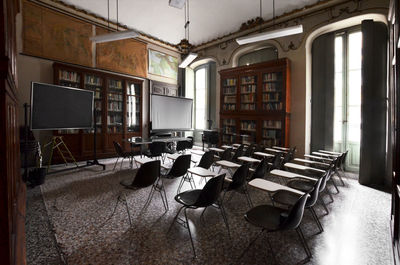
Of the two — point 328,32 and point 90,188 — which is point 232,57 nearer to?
point 328,32

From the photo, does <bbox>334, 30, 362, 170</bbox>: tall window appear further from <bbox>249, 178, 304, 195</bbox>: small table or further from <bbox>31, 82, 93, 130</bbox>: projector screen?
<bbox>31, 82, 93, 130</bbox>: projector screen

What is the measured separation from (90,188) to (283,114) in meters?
5.17

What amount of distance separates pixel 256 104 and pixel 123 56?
190 inches

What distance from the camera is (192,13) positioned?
6090mm

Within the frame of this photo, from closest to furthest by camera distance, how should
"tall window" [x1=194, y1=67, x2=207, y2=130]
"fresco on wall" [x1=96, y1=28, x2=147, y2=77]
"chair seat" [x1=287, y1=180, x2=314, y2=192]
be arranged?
"chair seat" [x1=287, y1=180, x2=314, y2=192], "fresco on wall" [x1=96, y1=28, x2=147, y2=77], "tall window" [x1=194, y1=67, x2=207, y2=130]

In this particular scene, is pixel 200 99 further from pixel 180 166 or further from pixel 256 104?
pixel 180 166

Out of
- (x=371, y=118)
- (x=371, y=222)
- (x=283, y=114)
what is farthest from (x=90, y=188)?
(x=371, y=118)

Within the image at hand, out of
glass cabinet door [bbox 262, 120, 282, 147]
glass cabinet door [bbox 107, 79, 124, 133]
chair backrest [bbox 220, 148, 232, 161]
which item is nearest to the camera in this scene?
chair backrest [bbox 220, 148, 232, 161]

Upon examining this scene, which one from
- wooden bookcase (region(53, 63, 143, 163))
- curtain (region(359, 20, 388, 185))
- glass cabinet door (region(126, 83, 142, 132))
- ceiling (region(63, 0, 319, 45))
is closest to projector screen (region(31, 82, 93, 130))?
wooden bookcase (region(53, 63, 143, 163))

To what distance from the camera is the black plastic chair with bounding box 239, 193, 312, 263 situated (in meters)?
1.71

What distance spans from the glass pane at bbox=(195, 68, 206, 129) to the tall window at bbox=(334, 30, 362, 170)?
16.9ft

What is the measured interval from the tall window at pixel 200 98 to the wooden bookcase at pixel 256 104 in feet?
6.42

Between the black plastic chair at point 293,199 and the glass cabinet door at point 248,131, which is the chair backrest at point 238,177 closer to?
the black plastic chair at point 293,199

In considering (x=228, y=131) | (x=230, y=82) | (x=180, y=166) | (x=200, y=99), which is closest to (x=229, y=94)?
(x=230, y=82)
